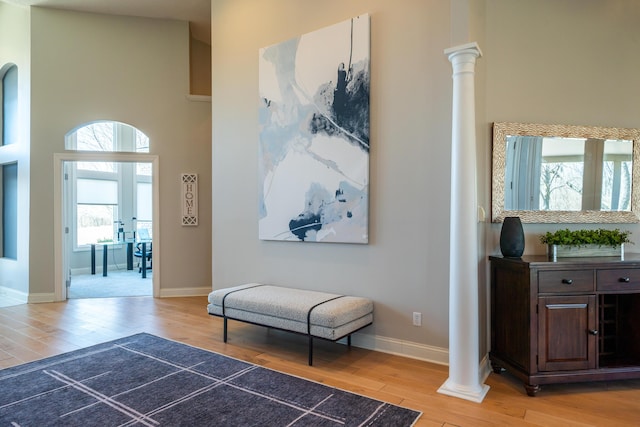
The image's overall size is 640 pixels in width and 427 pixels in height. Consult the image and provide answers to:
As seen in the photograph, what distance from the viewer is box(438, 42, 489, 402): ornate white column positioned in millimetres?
2693

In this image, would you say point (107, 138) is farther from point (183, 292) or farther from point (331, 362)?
point (331, 362)

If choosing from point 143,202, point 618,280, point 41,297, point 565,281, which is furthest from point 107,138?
point 618,280

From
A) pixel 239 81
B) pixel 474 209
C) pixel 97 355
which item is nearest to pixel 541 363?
pixel 474 209

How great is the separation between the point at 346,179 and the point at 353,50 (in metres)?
1.17

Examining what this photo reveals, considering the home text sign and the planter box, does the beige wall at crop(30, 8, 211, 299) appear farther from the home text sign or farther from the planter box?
the planter box

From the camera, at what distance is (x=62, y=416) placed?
2400 mm

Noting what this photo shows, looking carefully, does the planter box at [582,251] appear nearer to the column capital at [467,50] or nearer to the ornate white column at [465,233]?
the ornate white column at [465,233]

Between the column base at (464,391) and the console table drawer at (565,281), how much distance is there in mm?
791

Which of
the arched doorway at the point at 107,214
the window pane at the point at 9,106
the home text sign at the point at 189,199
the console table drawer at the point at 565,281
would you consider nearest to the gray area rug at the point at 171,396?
the console table drawer at the point at 565,281

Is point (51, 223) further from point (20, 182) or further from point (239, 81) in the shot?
point (239, 81)

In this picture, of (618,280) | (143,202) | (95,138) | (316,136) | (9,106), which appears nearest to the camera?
(618,280)

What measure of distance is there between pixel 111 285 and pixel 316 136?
5.13 m

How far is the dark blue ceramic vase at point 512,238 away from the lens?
9.76 feet

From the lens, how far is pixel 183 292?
5980mm
